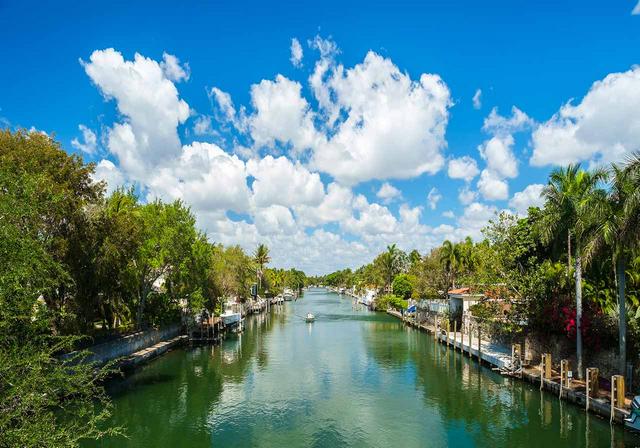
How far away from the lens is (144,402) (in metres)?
31.5

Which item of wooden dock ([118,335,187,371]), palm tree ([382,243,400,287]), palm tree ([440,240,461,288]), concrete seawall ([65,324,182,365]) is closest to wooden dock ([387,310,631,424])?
palm tree ([440,240,461,288])

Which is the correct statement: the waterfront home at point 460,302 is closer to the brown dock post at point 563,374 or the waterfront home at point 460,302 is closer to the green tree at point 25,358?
the brown dock post at point 563,374

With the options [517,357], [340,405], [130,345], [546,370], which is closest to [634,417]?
[546,370]

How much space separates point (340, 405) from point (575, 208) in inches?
775

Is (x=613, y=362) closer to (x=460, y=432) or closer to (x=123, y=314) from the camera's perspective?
(x=460, y=432)

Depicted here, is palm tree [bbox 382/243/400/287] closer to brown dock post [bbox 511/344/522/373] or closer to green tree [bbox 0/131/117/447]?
brown dock post [bbox 511/344/522/373]

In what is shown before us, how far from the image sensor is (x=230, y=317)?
74.6 m

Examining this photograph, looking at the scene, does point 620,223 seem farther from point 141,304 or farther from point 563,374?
point 141,304

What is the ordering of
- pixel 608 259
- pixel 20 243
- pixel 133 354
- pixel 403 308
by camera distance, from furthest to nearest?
1. pixel 403 308
2. pixel 133 354
3. pixel 608 259
4. pixel 20 243

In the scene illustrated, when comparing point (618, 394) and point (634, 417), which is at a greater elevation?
point (618, 394)

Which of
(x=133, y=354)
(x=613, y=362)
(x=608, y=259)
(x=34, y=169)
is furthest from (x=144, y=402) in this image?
(x=608, y=259)

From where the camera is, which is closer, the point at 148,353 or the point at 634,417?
the point at 634,417

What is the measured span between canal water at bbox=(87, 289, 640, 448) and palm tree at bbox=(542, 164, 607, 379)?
21.7ft

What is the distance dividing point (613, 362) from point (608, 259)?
6432mm
